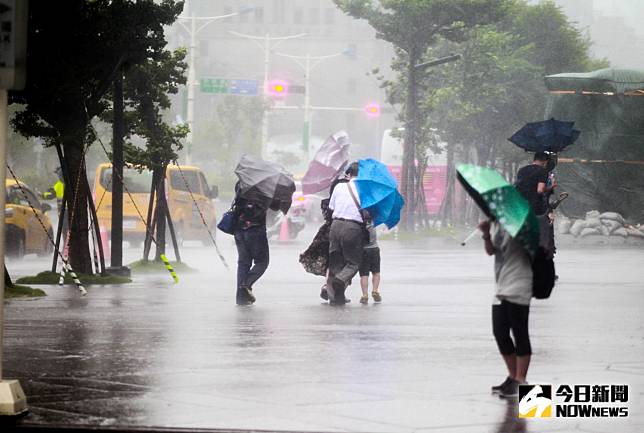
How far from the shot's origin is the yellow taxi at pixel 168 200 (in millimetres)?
34938

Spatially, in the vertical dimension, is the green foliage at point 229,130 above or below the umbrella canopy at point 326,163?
below

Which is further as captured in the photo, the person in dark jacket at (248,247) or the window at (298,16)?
the window at (298,16)

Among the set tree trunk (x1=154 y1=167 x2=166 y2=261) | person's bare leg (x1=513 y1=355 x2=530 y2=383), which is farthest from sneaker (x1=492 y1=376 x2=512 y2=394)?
tree trunk (x1=154 y1=167 x2=166 y2=261)

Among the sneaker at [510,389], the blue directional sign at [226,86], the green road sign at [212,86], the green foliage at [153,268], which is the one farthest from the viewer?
the blue directional sign at [226,86]

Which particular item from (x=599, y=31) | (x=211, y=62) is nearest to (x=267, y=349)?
(x=211, y=62)

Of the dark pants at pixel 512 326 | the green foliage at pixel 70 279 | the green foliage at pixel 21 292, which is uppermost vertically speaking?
the dark pants at pixel 512 326

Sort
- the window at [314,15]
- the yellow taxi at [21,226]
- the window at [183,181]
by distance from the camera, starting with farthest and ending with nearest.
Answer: the window at [314,15]
the window at [183,181]
the yellow taxi at [21,226]

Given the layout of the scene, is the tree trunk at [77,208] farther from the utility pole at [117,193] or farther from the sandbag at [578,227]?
the sandbag at [578,227]

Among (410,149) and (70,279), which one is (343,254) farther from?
(410,149)

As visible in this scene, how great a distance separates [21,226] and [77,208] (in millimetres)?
8227

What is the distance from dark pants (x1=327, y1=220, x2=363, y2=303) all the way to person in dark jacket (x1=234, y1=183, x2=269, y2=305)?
2.79 ft

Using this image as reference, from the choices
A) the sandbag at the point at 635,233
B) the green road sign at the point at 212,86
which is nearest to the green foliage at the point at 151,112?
the sandbag at the point at 635,233

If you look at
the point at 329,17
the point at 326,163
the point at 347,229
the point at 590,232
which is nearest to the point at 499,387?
the point at 347,229

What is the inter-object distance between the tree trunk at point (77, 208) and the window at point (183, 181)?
12.5 metres
